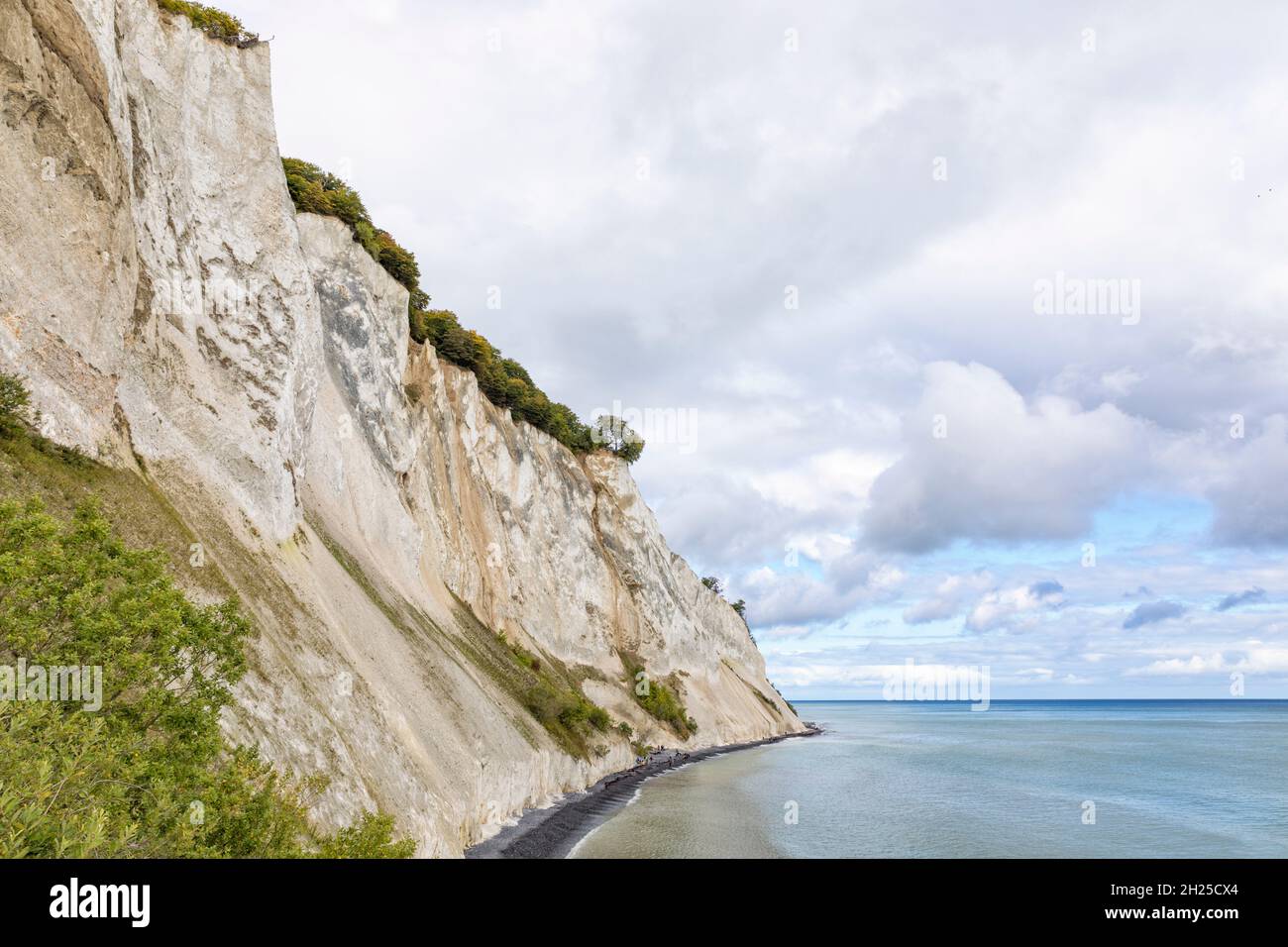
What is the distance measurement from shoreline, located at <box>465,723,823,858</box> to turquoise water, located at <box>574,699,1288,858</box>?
102 cm

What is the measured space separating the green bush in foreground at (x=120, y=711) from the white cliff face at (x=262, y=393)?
512cm

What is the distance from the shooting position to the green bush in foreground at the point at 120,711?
751cm

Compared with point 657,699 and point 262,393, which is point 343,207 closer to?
point 262,393

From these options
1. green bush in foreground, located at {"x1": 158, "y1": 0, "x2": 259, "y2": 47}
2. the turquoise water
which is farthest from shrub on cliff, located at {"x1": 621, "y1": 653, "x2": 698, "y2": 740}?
green bush in foreground, located at {"x1": 158, "y1": 0, "x2": 259, "y2": 47}

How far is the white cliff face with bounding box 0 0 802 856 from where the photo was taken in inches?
688

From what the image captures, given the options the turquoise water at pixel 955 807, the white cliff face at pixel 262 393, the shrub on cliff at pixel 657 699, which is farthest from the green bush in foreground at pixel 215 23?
the shrub on cliff at pixel 657 699

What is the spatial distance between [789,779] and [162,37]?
5333cm

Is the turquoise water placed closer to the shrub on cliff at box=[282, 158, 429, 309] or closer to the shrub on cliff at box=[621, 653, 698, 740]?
the shrub on cliff at box=[621, 653, 698, 740]

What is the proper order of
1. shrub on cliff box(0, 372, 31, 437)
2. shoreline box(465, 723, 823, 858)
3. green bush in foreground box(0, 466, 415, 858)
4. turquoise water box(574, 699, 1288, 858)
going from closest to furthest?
1. green bush in foreground box(0, 466, 415, 858)
2. shrub on cliff box(0, 372, 31, 437)
3. shoreline box(465, 723, 823, 858)
4. turquoise water box(574, 699, 1288, 858)

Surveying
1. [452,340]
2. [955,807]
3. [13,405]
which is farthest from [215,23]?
[955,807]

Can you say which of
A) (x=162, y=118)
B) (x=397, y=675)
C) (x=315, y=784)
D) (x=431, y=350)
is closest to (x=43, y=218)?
(x=162, y=118)

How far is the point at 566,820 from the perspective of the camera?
32375mm

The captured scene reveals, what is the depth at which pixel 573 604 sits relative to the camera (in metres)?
59.7
